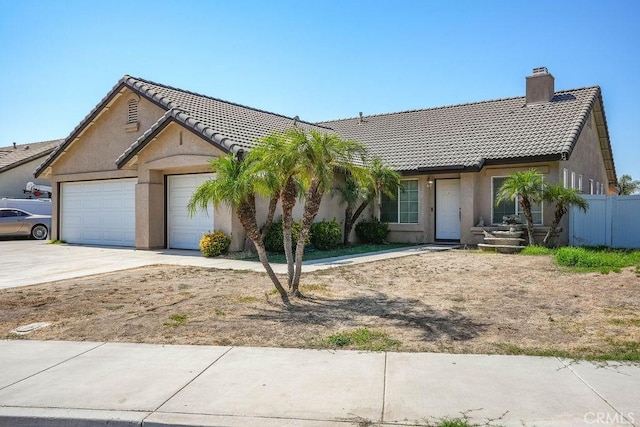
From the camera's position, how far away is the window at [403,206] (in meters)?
19.9

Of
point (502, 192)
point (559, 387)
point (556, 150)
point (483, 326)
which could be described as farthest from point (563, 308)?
point (556, 150)

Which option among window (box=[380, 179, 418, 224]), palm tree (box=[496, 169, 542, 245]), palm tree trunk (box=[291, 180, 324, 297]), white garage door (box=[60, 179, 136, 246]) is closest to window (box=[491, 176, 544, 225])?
palm tree (box=[496, 169, 542, 245])

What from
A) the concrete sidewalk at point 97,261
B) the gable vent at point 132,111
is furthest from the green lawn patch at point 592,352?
the gable vent at point 132,111

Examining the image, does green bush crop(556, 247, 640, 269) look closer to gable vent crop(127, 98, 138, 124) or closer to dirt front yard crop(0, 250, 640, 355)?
dirt front yard crop(0, 250, 640, 355)

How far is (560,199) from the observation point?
15.3 m

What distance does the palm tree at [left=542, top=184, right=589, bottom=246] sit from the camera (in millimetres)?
15250

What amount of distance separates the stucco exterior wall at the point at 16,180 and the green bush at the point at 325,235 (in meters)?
21.3

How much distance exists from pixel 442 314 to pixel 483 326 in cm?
79

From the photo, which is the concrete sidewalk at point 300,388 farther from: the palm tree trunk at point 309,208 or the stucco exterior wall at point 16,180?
the stucco exterior wall at point 16,180

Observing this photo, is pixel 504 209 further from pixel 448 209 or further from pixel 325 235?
pixel 325 235

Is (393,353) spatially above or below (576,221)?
below

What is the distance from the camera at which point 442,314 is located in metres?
7.38

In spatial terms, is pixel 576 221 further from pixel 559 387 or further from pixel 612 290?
pixel 559 387

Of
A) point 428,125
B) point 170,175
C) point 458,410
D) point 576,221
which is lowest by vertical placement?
point 458,410
